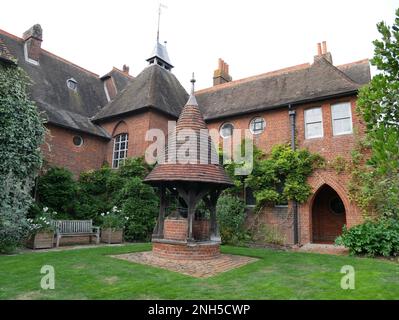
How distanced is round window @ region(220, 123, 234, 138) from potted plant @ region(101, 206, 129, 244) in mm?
7100

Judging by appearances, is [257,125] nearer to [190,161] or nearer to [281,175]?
[281,175]

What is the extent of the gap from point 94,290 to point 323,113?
1277 centimetres

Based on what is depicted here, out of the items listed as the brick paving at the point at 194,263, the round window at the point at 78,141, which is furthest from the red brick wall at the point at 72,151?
the brick paving at the point at 194,263

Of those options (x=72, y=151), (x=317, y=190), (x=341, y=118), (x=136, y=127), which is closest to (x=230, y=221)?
(x=317, y=190)

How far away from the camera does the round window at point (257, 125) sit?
1608 centimetres

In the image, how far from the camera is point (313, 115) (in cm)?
1476

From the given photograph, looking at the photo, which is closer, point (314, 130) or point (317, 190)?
point (317, 190)

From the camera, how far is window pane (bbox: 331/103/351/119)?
45.4 feet

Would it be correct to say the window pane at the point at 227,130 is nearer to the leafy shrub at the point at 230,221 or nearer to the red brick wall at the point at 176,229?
the leafy shrub at the point at 230,221

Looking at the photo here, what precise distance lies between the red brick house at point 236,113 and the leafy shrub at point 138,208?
262 centimetres

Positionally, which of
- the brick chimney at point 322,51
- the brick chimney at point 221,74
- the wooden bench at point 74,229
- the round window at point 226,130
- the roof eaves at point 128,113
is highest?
the brick chimney at point 221,74

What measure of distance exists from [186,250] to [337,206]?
990cm
